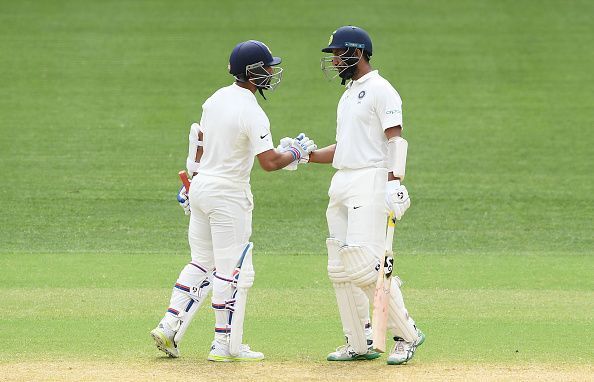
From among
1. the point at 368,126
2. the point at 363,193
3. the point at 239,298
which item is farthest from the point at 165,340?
the point at 368,126

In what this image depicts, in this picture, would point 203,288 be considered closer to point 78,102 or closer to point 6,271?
point 6,271

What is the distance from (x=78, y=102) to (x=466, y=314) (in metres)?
11.5

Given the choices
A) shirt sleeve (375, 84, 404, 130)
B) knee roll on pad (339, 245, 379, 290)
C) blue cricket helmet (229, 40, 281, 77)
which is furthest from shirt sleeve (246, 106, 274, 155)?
knee roll on pad (339, 245, 379, 290)

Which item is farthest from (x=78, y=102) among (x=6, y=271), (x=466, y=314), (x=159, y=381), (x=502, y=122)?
(x=159, y=381)

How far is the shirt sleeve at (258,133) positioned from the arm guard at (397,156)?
776mm

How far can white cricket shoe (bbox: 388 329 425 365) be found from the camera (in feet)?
23.8

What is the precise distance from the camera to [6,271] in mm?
10844

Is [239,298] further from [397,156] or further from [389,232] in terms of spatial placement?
[397,156]

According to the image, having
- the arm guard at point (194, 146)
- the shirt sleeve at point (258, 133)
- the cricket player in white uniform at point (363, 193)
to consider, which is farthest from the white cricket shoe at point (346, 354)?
the arm guard at point (194, 146)

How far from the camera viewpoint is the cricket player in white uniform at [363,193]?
7164mm

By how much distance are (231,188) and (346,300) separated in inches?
40.8

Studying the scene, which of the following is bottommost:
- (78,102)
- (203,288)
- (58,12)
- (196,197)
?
(203,288)

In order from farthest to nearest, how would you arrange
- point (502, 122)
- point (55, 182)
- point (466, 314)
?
point (502, 122)
point (55, 182)
point (466, 314)

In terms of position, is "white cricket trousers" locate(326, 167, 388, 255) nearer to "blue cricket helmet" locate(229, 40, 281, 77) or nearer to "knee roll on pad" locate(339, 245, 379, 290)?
"knee roll on pad" locate(339, 245, 379, 290)
